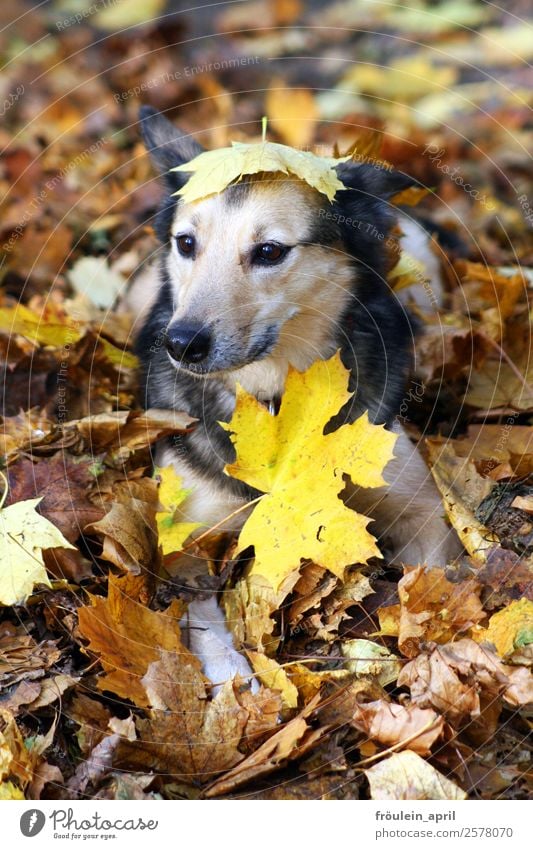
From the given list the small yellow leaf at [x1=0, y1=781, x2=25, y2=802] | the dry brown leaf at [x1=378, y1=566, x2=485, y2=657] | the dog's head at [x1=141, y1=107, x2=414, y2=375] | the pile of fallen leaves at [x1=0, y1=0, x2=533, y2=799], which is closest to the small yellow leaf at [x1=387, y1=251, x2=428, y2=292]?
the pile of fallen leaves at [x1=0, y1=0, x2=533, y2=799]

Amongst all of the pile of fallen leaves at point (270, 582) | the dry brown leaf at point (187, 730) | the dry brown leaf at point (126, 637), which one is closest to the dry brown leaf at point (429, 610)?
the pile of fallen leaves at point (270, 582)

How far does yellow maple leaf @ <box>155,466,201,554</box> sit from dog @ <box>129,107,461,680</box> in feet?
0.33

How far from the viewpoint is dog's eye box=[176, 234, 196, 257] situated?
163 inches

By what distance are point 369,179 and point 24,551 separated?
92.9 inches

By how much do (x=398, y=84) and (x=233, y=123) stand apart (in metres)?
2.00

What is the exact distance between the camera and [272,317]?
12.9 ft

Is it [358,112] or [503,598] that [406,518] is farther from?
[358,112]

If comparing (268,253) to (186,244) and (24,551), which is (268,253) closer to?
(186,244)

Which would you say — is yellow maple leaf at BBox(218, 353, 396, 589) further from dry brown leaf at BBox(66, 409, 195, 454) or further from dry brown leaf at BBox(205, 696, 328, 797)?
dry brown leaf at BBox(66, 409, 195, 454)

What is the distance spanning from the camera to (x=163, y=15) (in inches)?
381

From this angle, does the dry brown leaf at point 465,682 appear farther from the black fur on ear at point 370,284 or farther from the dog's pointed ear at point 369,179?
the dog's pointed ear at point 369,179

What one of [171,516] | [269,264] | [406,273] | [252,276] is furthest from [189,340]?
[406,273]

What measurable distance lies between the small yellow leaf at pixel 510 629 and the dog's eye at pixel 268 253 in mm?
1787
